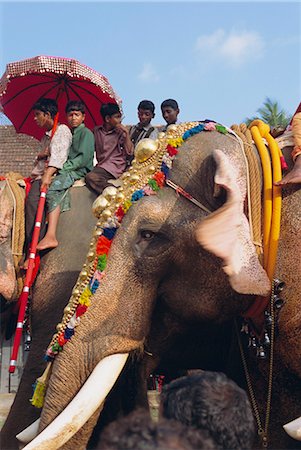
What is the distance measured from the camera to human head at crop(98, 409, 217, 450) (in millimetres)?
1517

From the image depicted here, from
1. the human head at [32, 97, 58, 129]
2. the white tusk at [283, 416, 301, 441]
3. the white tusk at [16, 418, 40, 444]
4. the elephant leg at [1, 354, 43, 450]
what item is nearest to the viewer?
the white tusk at [283, 416, 301, 441]

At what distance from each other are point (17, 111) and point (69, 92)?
1.63 ft

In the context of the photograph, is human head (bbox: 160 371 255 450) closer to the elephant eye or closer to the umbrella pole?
the elephant eye

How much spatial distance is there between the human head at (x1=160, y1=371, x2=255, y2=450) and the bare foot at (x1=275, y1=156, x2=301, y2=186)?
6.99 feet

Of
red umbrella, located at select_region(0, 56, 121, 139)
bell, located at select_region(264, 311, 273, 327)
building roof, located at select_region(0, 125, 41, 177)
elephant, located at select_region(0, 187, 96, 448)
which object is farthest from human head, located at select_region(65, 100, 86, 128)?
building roof, located at select_region(0, 125, 41, 177)

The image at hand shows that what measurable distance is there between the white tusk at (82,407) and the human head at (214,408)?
5.34 feet

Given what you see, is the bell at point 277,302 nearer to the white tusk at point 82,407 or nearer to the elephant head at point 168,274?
the elephant head at point 168,274

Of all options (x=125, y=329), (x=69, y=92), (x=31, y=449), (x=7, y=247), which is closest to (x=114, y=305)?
(x=125, y=329)

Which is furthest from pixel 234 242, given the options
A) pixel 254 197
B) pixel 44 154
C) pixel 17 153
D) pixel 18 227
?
pixel 17 153

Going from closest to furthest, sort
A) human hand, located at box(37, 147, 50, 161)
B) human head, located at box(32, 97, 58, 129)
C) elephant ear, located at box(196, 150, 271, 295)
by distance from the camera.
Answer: elephant ear, located at box(196, 150, 271, 295) → human hand, located at box(37, 147, 50, 161) → human head, located at box(32, 97, 58, 129)

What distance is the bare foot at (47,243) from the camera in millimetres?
4680

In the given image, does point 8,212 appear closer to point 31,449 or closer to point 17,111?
point 17,111

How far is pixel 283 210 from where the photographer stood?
3922 mm

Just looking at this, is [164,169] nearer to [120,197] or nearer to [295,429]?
[120,197]
